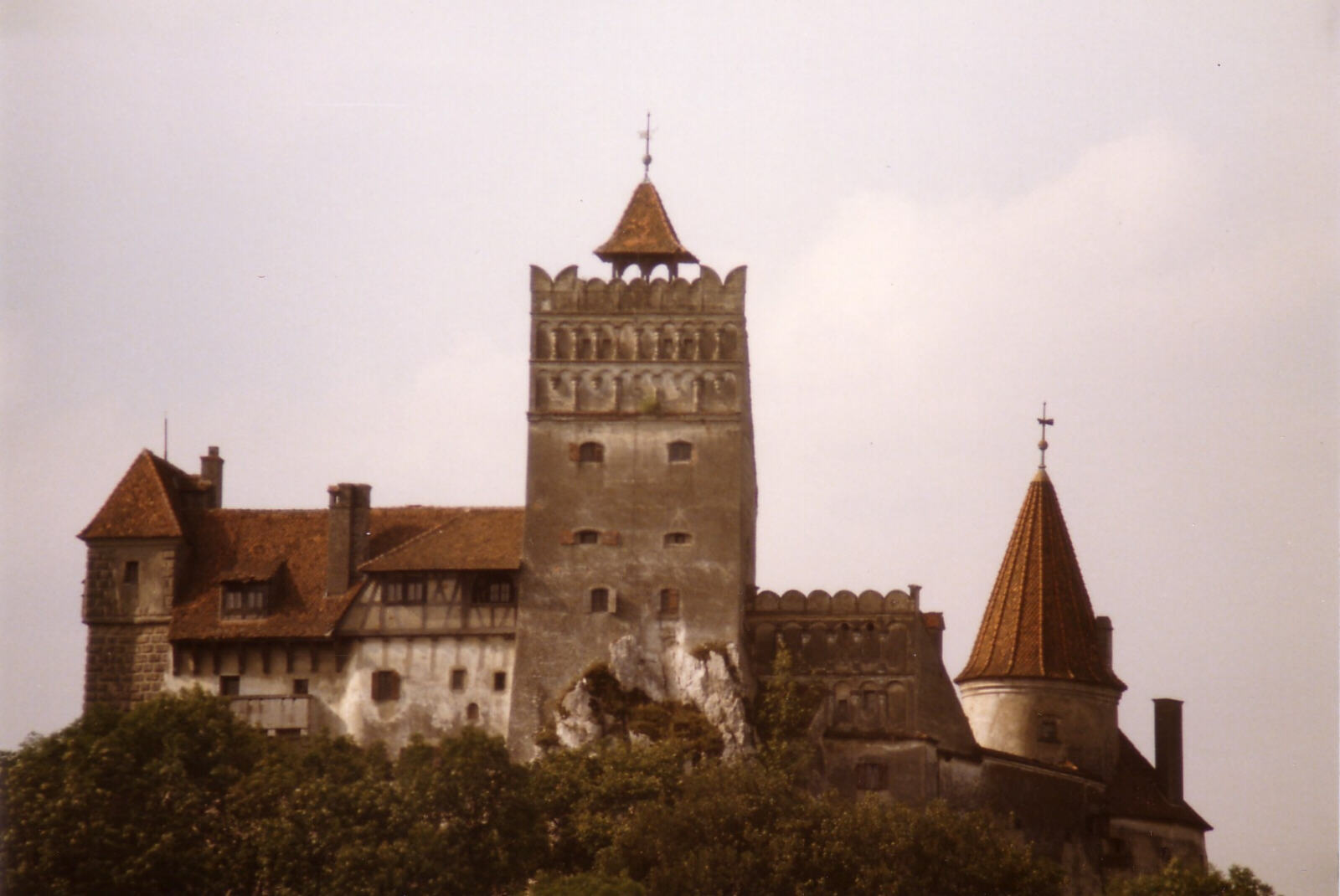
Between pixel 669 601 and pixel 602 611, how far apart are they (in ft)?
6.99

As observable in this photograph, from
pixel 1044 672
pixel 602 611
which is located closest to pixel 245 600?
pixel 602 611

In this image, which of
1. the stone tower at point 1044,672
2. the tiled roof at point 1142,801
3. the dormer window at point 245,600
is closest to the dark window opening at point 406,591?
the dormer window at point 245,600

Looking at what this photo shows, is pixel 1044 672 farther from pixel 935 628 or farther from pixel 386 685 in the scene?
pixel 386 685

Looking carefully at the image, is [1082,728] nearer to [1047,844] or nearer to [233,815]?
[1047,844]

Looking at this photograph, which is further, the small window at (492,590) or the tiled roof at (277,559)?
the tiled roof at (277,559)

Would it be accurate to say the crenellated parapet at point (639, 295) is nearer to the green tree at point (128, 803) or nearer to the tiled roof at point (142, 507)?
the tiled roof at point (142, 507)

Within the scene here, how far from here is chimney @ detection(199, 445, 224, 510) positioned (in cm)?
10481

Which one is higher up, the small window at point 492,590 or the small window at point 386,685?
the small window at point 492,590

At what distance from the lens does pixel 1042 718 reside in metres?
103

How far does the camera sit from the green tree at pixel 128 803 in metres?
82.4

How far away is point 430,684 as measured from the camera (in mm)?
97312

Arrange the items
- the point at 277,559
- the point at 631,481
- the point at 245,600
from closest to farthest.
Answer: the point at 631,481 → the point at 245,600 → the point at 277,559

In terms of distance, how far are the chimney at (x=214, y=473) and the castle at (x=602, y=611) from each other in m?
1.76

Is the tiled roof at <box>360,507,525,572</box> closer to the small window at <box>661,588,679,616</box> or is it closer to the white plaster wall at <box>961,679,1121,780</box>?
the small window at <box>661,588,679,616</box>
